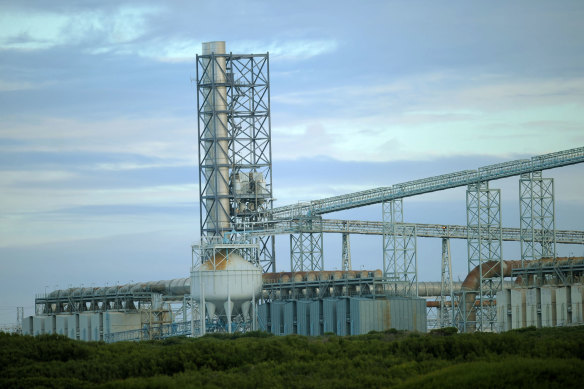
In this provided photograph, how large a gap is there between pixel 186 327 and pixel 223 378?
42.9 m

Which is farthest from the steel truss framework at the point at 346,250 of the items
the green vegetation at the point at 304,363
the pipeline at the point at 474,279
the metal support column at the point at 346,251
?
the green vegetation at the point at 304,363

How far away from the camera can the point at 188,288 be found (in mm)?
89938

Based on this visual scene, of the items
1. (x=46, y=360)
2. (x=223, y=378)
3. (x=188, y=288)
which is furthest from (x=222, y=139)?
(x=223, y=378)

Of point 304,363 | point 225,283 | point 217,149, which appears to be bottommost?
point 304,363

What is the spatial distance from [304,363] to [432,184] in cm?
3604

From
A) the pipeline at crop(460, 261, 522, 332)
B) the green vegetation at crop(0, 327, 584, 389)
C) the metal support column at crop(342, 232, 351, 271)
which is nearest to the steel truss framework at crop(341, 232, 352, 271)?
the metal support column at crop(342, 232, 351, 271)

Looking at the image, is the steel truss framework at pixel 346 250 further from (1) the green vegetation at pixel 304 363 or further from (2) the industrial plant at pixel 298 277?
(1) the green vegetation at pixel 304 363

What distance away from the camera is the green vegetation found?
36.5 meters

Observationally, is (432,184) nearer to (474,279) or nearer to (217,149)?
(474,279)

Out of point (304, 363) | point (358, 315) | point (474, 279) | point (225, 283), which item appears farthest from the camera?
point (225, 283)

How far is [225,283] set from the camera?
7812 cm

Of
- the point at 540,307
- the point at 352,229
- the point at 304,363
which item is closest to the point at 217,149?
the point at 352,229

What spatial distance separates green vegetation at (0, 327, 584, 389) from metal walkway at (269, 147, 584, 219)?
65.8 feet

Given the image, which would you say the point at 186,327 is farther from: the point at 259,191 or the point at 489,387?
the point at 489,387
